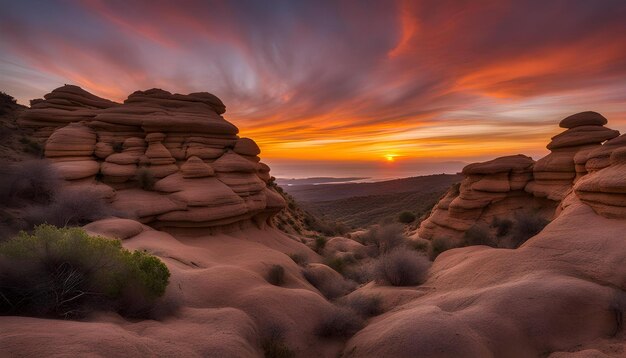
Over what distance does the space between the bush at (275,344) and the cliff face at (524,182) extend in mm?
17417

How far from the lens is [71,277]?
19.4 feet

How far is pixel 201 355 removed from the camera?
5.41m

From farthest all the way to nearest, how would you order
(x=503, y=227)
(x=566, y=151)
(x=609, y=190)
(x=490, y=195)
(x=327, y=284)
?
(x=490, y=195) → (x=566, y=151) → (x=503, y=227) → (x=327, y=284) → (x=609, y=190)

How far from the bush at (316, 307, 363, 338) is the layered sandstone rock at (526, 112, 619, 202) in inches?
688

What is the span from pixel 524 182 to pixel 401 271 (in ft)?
53.6

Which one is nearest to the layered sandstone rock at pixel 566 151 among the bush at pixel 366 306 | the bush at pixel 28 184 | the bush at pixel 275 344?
the bush at pixel 366 306

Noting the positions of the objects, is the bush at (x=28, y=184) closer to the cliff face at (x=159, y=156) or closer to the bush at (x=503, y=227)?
the cliff face at (x=159, y=156)

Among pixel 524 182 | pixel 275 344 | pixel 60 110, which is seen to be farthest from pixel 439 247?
pixel 60 110

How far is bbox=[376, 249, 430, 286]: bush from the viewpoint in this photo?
11.7 meters

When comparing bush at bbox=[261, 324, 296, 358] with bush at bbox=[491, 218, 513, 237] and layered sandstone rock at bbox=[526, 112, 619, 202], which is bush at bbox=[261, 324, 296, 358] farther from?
layered sandstone rock at bbox=[526, 112, 619, 202]

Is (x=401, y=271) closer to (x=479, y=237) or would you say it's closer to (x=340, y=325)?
(x=340, y=325)

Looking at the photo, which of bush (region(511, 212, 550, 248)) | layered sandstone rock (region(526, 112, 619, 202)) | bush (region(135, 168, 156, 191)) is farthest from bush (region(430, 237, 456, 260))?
bush (region(135, 168, 156, 191))

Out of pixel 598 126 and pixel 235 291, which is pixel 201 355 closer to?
pixel 235 291

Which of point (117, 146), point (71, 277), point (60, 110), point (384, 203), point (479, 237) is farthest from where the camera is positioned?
point (384, 203)
